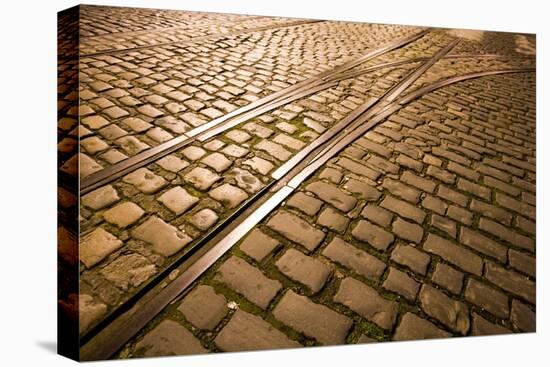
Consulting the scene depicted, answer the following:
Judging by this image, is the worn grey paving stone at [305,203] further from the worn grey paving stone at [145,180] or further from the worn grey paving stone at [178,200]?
the worn grey paving stone at [145,180]

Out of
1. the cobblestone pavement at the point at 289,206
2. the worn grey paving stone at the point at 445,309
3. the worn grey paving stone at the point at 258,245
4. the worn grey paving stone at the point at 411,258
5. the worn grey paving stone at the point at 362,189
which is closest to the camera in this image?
the cobblestone pavement at the point at 289,206

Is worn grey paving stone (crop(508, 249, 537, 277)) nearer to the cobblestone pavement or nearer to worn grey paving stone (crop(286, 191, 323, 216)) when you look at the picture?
the cobblestone pavement

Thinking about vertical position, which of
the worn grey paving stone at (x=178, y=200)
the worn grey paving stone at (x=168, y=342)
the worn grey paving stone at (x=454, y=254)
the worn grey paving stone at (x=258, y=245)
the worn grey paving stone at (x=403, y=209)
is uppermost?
the worn grey paving stone at (x=403, y=209)

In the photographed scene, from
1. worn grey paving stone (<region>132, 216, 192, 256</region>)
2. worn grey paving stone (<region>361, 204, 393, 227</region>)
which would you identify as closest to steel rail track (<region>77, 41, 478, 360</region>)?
worn grey paving stone (<region>132, 216, 192, 256</region>)

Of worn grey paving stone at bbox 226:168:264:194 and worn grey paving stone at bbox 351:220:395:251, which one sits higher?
worn grey paving stone at bbox 351:220:395:251

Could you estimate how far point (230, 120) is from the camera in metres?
3.38

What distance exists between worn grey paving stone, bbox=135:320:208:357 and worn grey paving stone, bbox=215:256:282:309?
1.09 ft

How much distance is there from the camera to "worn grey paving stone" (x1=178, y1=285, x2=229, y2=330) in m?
1.69

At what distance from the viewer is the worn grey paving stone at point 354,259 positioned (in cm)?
208

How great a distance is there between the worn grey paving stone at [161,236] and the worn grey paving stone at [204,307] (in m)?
0.33

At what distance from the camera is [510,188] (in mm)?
3115

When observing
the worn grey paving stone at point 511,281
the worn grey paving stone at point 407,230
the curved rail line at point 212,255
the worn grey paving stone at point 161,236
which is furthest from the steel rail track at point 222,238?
the worn grey paving stone at point 511,281

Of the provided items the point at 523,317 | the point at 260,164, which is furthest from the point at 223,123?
the point at 523,317

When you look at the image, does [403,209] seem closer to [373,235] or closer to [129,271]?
[373,235]
